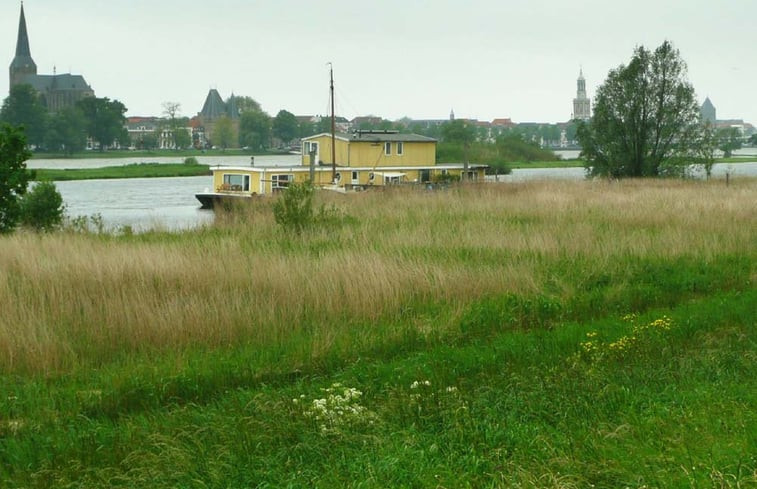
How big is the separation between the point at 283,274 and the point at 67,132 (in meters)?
99.9

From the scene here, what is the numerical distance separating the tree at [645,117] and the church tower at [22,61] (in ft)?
490

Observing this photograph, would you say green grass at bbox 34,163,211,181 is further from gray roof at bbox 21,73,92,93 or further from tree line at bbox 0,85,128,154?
gray roof at bbox 21,73,92,93

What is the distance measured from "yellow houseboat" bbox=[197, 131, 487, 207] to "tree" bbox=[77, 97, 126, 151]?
6658cm

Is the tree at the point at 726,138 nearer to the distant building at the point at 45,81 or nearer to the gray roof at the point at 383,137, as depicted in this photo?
the gray roof at the point at 383,137

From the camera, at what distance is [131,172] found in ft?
286

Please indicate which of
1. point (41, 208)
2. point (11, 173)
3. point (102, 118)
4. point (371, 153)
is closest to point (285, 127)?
point (102, 118)

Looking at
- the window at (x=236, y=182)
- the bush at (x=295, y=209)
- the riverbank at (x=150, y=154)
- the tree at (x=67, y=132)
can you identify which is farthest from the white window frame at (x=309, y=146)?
the riverbank at (x=150, y=154)

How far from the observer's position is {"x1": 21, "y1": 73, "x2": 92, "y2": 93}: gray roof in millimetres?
168375

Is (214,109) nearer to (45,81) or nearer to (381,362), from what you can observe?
(45,81)

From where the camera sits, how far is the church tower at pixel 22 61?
17850 centimetres

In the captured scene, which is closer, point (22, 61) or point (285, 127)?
point (285, 127)

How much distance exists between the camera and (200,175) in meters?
93.8

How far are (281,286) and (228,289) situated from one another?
76 cm

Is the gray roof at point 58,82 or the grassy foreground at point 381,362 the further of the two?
the gray roof at point 58,82
